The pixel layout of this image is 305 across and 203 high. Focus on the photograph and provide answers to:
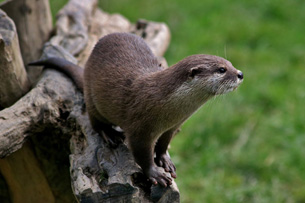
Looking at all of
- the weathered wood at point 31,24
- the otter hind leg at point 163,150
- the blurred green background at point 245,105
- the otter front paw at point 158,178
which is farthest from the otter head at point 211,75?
the weathered wood at point 31,24

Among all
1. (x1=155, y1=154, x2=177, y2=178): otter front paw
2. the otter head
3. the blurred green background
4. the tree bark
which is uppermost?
the otter head

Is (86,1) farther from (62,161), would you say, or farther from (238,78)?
(238,78)

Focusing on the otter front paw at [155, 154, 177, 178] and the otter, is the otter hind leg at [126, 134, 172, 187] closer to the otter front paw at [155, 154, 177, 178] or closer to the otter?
the otter

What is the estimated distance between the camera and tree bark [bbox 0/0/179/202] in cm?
250

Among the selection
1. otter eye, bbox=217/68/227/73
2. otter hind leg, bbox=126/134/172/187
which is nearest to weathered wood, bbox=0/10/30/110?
otter hind leg, bbox=126/134/172/187

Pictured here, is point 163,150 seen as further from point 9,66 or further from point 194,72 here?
point 9,66

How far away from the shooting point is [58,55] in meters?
3.69

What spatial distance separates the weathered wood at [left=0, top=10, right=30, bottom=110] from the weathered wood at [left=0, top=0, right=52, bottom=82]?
19.5 inches

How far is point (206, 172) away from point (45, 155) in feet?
6.01

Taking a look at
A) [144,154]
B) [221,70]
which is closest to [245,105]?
[221,70]

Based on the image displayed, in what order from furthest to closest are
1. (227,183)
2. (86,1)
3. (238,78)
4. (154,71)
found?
(86,1) → (227,183) → (154,71) → (238,78)

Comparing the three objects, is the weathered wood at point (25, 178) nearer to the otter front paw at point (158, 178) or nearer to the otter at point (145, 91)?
the otter at point (145, 91)

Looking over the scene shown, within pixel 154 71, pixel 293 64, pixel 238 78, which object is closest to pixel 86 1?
pixel 154 71

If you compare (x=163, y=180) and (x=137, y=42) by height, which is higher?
(x=137, y=42)
